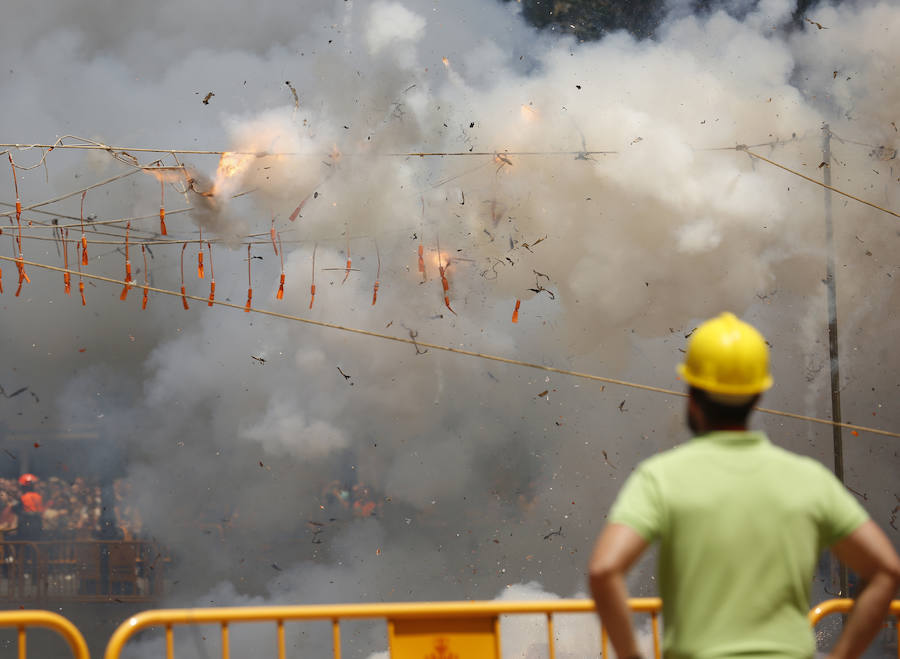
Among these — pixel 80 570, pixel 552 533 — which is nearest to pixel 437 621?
pixel 552 533

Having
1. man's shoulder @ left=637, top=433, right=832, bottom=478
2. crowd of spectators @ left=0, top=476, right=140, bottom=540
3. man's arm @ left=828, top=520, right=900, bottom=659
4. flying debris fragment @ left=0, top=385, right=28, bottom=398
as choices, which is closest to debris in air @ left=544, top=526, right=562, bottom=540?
crowd of spectators @ left=0, top=476, right=140, bottom=540

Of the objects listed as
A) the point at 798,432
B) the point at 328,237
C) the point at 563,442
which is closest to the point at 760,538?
the point at 328,237

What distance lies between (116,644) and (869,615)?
6.20 feet

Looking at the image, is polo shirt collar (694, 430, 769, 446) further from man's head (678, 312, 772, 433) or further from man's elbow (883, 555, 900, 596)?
man's elbow (883, 555, 900, 596)

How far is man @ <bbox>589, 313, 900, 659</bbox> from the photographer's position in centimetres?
120

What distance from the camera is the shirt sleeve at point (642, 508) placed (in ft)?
3.88

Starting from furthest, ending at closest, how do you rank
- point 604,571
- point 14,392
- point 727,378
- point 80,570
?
point 80,570
point 14,392
point 727,378
point 604,571

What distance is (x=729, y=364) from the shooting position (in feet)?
4.14

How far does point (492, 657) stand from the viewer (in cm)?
251

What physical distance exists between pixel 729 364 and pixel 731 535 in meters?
0.24

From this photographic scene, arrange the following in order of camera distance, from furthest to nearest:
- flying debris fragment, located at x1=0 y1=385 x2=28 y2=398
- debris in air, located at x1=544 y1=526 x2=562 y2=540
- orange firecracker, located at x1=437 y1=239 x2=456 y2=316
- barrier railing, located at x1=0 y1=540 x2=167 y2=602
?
→ barrier railing, located at x1=0 y1=540 x2=167 y2=602 < debris in air, located at x1=544 y1=526 x2=562 y2=540 < flying debris fragment, located at x1=0 y1=385 x2=28 y2=398 < orange firecracker, located at x1=437 y1=239 x2=456 y2=316

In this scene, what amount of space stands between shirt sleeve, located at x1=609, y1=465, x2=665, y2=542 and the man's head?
14cm

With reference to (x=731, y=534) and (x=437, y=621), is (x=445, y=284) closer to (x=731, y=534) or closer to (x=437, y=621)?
(x=437, y=621)

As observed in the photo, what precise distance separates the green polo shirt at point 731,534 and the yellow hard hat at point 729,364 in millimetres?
69
